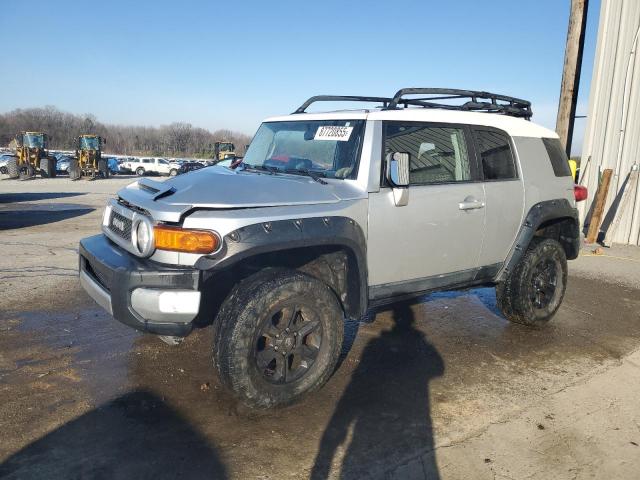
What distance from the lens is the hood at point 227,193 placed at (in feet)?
10.0

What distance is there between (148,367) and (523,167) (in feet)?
12.0

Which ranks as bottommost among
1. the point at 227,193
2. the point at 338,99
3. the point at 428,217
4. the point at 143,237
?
the point at 143,237

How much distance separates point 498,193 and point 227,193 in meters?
2.44

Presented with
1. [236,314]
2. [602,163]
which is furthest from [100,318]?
[602,163]

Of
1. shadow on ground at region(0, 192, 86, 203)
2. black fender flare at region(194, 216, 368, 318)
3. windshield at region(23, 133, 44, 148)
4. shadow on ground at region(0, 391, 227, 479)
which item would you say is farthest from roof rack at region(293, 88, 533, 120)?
windshield at region(23, 133, 44, 148)

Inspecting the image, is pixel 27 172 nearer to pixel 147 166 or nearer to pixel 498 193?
pixel 147 166

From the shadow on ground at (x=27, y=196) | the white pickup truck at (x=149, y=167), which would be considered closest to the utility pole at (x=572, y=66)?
the shadow on ground at (x=27, y=196)

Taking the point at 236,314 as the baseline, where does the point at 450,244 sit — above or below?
above

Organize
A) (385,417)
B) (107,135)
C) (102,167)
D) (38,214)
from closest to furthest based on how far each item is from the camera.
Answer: (385,417) < (38,214) < (102,167) < (107,135)

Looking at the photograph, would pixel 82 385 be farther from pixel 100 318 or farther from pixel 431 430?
pixel 431 430

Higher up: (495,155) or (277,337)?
(495,155)

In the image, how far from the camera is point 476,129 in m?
4.35

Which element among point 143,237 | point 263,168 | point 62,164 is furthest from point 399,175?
point 62,164

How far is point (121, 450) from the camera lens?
2.76 m
